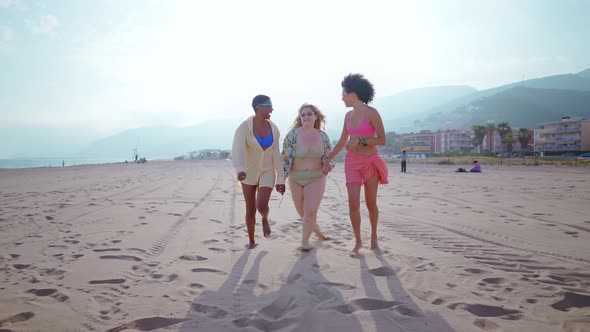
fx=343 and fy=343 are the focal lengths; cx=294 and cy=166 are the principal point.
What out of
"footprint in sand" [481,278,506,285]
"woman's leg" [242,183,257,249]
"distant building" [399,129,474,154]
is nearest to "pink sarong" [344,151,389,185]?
"woman's leg" [242,183,257,249]

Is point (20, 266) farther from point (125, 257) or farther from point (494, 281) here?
point (494, 281)

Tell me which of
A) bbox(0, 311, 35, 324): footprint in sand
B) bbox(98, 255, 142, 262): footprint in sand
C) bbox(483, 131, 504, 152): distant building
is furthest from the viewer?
bbox(483, 131, 504, 152): distant building

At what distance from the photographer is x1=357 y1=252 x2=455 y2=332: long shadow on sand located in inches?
87.4

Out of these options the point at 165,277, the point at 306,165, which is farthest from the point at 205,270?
the point at 306,165

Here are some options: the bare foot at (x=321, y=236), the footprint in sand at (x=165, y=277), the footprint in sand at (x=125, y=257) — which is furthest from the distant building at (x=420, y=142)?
the footprint in sand at (x=165, y=277)

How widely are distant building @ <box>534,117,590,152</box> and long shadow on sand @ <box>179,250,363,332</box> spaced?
81105mm

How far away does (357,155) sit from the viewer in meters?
4.11

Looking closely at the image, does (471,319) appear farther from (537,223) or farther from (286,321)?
(537,223)

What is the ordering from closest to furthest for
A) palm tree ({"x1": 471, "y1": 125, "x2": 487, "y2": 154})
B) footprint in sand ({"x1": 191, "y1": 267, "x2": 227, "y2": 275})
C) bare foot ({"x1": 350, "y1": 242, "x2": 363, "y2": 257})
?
1. footprint in sand ({"x1": 191, "y1": 267, "x2": 227, "y2": 275})
2. bare foot ({"x1": 350, "y1": 242, "x2": 363, "y2": 257})
3. palm tree ({"x1": 471, "y1": 125, "x2": 487, "y2": 154})

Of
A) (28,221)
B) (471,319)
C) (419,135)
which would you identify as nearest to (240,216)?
(28,221)

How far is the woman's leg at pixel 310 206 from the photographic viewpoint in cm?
417

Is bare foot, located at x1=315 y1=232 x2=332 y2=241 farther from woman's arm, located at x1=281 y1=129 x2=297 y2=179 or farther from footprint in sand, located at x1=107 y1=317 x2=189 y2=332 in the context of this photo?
footprint in sand, located at x1=107 y1=317 x2=189 y2=332

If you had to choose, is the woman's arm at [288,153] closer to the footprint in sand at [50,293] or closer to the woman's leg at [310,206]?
Answer: the woman's leg at [310,206]

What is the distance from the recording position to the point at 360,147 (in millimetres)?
4055
